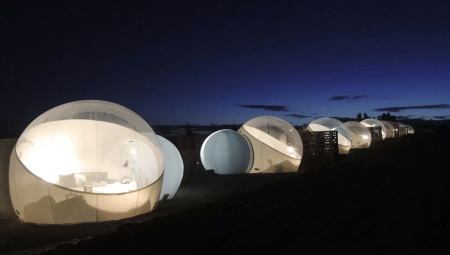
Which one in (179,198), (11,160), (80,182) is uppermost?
(11,160)

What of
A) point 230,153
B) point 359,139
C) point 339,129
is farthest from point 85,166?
point 359,139

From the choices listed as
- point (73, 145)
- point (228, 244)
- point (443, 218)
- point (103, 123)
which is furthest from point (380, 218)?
point (73, 145)

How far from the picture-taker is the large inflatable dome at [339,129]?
1093 inches

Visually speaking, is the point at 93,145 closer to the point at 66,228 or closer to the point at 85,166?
the point at 85,166

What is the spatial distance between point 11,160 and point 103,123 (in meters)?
2.26

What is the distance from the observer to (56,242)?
668 cm

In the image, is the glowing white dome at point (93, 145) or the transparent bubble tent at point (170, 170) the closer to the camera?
the glowing white dome at point (93, 145)

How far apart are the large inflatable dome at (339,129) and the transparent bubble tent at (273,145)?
919 centimetres

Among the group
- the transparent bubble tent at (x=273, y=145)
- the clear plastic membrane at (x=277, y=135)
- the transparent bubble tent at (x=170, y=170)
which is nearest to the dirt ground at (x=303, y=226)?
the transparent bubble tent at (x=170, y=170)

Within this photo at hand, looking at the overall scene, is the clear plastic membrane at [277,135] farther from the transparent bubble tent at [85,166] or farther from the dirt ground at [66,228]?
the transparent bubble tent at [85,166]

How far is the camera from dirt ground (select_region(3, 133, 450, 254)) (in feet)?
18.2

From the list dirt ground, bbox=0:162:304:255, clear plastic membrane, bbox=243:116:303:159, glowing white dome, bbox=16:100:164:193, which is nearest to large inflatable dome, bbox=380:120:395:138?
clear plastic membrane, bbox=243:116:303:159

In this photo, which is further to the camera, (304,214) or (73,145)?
(73,145)

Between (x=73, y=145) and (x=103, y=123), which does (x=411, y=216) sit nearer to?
(x=103, y=123)
